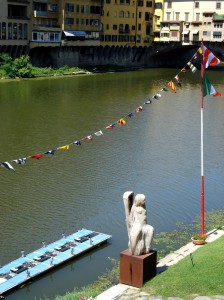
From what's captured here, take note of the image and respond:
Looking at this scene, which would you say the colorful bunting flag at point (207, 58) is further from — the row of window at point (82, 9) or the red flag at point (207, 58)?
the row of window at point (82, 9)

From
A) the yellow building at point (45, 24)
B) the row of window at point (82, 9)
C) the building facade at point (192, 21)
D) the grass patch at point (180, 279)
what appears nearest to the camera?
the grass patch at point (180, 279)

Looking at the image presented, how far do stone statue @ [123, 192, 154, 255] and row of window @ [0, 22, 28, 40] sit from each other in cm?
6756

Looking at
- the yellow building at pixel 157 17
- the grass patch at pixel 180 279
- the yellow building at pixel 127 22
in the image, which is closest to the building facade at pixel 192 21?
the yellow building at pixel 157 17

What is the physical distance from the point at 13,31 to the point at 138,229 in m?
70.2

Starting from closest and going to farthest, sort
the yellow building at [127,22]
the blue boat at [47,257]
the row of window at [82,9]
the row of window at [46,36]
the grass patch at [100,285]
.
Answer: the grass patch at [100,285] < the blue boat at [47,257] < the row of window at [46,36] < the row of window at [82,9] < the yellow building at [127,22]

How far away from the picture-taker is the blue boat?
1872 centimetres

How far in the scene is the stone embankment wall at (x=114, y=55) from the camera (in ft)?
294

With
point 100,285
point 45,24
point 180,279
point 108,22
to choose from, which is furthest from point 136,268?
point 108,22

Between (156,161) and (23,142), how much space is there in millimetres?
9850

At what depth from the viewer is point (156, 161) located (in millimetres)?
35688

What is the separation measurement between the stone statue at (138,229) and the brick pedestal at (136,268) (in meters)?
0.20

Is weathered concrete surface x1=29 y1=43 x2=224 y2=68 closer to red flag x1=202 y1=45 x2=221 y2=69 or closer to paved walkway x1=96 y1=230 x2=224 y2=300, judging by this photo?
red flag x1=202 y1=45 x2=221 y2=69

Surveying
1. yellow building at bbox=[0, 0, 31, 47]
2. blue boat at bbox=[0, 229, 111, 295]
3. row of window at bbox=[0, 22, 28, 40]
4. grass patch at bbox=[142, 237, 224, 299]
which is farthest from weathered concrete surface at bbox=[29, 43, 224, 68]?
grass patch at bbox=[142, 237, 224, 299]

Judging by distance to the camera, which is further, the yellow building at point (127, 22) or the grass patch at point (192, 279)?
the yellow building at point (127, 22)
